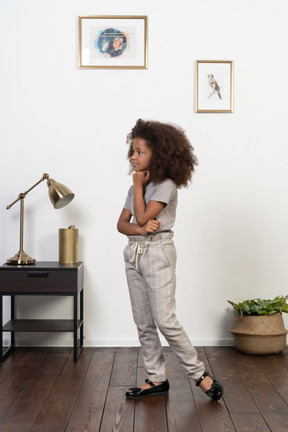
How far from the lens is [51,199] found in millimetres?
3129

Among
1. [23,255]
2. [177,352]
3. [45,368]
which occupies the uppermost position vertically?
[23,255]

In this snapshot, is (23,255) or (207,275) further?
(207,275)

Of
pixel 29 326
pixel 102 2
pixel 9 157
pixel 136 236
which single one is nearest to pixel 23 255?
pixel 29 326

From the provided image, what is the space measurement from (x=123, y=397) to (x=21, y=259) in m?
1.13

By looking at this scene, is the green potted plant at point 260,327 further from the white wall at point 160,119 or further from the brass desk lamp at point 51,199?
A: the brass desk lamp at point 51,199

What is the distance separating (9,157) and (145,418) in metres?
1.91

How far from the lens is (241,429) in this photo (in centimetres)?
209

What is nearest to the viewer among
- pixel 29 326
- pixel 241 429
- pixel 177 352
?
pixel 241 429

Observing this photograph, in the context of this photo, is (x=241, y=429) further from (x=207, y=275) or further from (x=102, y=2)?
(x=102, y=2)

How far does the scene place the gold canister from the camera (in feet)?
10.7

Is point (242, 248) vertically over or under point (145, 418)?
over

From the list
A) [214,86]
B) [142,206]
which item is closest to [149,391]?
[142,206]

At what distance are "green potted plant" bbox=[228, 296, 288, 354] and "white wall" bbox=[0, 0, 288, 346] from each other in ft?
0.60

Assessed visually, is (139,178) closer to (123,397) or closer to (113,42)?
(123,397)
